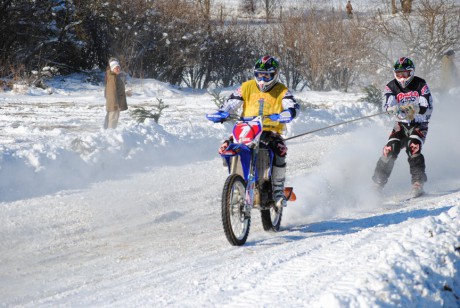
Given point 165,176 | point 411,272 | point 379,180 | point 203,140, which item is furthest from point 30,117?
point 411,272

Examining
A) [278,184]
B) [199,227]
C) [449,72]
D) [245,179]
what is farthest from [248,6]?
[245,179]

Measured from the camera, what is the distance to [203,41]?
2800cm

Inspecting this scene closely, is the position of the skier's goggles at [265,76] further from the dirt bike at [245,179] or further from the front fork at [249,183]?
the front fork at [249,183]

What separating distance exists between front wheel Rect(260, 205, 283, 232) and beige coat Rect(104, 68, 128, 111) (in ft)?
22.6

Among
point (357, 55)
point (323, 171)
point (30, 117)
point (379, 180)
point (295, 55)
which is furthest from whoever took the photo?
point (295, 55)

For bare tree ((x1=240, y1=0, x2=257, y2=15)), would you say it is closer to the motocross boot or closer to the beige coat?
the beige coat

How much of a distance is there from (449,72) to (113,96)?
32.2 feet

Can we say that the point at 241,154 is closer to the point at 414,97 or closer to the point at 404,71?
the point at 404,71

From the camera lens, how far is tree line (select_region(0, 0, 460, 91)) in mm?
25250

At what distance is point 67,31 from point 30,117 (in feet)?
35.6

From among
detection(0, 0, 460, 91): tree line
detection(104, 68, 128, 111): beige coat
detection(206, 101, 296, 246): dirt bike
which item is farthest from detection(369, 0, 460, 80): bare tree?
detection(206, 101, 296, 246): dirt bike

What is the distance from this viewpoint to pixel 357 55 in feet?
89.0

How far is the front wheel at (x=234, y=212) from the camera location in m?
6.67

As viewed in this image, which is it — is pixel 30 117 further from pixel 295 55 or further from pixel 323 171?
pixel 295 55
